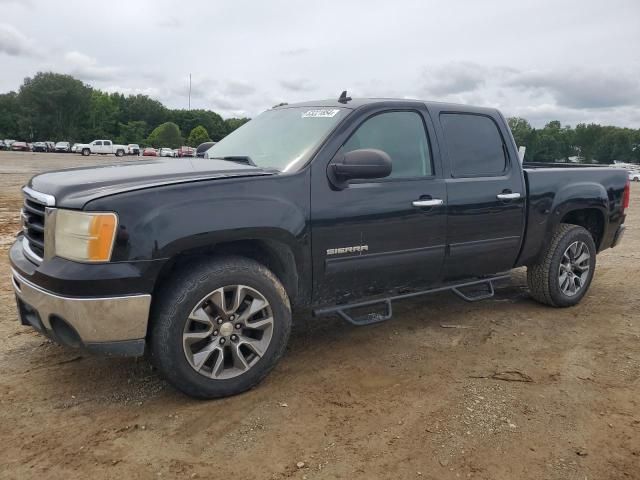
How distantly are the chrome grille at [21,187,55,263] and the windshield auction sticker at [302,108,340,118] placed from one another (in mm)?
1934

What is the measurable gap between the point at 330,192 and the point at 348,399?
1.32m

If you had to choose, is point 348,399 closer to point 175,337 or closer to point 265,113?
point 175,337

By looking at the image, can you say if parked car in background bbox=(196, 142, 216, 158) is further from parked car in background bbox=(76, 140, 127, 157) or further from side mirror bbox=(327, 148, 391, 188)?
parked car in background bbox=(76, 140, 127, 157)

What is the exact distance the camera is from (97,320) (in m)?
2.91

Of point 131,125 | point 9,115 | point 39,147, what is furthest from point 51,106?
point 39,147

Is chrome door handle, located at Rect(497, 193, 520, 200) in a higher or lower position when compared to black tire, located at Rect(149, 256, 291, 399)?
higher

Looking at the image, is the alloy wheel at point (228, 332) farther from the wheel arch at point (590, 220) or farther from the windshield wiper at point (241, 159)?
the wheel arch at point (590, 220)

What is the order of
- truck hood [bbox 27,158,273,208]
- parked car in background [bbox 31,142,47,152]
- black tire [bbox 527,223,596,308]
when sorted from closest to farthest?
truck hood [bbox 27,158,273,208] → black tire [bbox 527,223,596,308] → parked car in background [bbox 31,142,47,152]

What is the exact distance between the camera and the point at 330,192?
362cm

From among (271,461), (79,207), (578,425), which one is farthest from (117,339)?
(578,425)

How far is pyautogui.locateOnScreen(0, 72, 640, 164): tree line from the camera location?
8250 cm

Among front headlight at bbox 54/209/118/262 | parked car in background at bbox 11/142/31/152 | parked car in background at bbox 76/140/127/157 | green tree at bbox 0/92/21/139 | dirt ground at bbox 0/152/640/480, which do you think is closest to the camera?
dirt ground at bbox 0/152/640/480

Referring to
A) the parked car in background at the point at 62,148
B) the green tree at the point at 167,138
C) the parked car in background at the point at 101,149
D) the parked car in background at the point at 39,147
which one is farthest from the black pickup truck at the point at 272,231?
the green tree at the point at 167,138

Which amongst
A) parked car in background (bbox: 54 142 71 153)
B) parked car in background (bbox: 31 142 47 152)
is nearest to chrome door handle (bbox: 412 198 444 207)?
parked car in background (bbox: 54 142 71 153)
